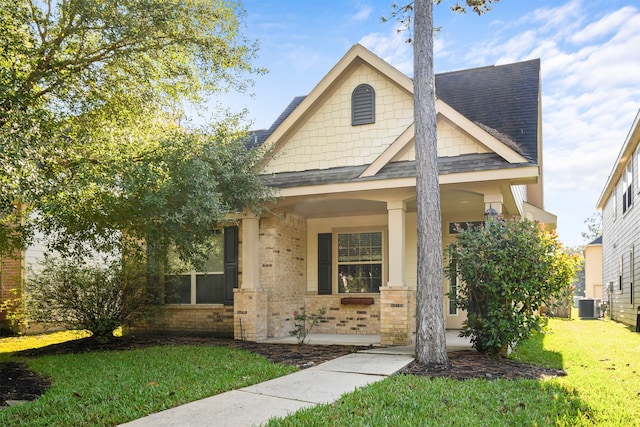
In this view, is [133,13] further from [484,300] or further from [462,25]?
[484,300]

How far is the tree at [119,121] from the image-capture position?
7.25m

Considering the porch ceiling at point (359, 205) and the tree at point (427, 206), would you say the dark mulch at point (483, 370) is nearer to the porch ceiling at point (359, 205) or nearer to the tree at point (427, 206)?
the tree at point (427, 206)

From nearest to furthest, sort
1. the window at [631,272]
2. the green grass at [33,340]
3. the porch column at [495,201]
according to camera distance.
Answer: the porch column at [495,201], the green grass at [33,340], the window at [631,272]

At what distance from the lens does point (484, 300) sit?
834 centimetres

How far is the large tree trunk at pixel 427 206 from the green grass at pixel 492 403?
3.80ft

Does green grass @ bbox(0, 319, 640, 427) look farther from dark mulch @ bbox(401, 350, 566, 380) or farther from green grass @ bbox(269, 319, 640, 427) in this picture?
dark mulch @ bbox(401, 350, 566, 380)

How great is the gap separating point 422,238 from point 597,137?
1405 inches

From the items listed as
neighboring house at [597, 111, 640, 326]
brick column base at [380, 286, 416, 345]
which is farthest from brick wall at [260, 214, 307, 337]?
neighboring house at [597, 111, 640, 326]

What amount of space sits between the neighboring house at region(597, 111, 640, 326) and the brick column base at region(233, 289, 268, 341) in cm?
1058

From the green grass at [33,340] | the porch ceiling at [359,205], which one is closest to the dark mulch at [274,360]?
the green grass at [33,340]

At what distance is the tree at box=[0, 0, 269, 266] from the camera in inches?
285

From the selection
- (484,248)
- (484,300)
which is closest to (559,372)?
(484,300)

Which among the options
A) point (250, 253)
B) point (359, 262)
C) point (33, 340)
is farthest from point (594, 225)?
point (33, 340)

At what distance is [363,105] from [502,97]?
3221mm
